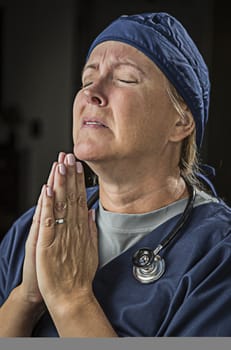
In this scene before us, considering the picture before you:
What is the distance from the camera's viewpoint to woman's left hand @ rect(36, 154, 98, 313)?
27.3 inches

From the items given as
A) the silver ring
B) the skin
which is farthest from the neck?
the silver ring

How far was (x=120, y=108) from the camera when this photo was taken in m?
0.71

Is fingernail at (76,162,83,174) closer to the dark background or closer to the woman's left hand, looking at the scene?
the woman's left hand

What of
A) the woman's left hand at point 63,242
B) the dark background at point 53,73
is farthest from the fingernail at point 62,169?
the dark background at point 53,73

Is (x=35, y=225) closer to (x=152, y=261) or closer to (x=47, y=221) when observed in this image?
(x=47, y=221)

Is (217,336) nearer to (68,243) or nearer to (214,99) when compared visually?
(68,243)

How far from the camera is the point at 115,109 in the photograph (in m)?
0.71

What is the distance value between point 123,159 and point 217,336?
250mm

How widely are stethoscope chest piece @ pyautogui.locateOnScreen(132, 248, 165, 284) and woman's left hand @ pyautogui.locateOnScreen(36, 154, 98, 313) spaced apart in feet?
0.22

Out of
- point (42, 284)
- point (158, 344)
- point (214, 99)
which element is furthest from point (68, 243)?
point (214, 99)

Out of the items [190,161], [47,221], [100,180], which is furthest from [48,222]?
[190,161]

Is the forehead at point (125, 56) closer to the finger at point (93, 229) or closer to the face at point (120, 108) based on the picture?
the face at point (120, 108)

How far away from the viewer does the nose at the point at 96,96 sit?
71cm

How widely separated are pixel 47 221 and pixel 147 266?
0.15 meters
